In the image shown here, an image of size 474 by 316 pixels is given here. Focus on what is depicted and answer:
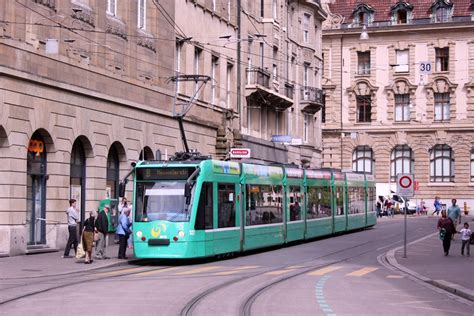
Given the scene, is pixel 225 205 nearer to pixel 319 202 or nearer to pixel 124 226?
pixel 124 226

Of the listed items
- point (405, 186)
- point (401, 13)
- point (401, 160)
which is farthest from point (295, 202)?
point (401, 13)

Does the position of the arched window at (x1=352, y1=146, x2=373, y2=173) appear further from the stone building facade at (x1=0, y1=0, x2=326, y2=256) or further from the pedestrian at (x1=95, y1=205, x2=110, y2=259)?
the pedestrian at (x1=95, y1=205, x2=110, y2=259)

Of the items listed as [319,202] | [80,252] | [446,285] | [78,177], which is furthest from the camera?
[319,202]

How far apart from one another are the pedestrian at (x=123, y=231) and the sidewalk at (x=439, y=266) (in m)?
7.90

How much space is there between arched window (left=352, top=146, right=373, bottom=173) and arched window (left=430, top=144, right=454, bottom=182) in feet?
18.7

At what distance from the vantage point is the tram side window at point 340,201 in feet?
145

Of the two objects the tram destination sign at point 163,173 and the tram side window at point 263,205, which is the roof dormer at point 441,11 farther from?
the tram destination sign at point 163,173

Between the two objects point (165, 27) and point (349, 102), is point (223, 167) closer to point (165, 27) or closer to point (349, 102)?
point (165, 27)

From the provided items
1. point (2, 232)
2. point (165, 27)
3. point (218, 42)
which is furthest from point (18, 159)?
point (218, 42)

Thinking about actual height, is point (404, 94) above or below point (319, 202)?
above

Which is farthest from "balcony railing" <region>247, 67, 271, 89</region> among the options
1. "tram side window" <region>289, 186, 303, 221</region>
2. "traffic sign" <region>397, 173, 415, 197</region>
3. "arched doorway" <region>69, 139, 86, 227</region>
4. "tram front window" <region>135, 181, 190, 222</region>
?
"tram front window" <region>135, 181, 190, 222</region>

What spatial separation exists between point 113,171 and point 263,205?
6.90 meters

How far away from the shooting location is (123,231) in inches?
1122

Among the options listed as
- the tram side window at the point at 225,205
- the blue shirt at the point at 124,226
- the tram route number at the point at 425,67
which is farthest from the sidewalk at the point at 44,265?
the tram route number at the point at 425,67
